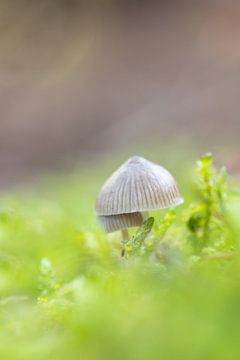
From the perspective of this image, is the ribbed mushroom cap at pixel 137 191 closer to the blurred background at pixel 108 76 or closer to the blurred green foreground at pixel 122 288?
the blurred green foreground at pixel 122 288

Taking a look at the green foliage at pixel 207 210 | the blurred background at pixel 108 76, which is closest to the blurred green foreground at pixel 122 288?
the green foliage at pixel 207 210

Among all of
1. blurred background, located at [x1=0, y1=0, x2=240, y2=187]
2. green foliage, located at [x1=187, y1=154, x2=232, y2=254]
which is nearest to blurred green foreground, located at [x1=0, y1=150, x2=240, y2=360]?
green foliage, located at [x1=187, y1=154, x2=232, y2=254]

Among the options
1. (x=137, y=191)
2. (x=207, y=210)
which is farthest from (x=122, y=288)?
(x=207, y=210)

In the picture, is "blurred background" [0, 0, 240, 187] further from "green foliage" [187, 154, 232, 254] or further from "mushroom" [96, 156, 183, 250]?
"mushroom" [96, 156, 183, 250]

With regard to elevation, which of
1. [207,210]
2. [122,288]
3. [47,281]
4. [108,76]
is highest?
[108,76]

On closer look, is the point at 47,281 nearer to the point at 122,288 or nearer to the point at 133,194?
the point at 133,194

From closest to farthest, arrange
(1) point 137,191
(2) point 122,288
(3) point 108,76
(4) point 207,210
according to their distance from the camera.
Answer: (2) point 122,288
(1) point 137,191
(4) point 207,210
(3) point 108,76
